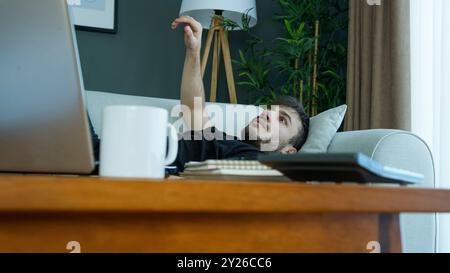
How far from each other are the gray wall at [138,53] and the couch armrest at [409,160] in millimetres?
1787

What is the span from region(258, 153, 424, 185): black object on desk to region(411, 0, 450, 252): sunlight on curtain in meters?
1.49

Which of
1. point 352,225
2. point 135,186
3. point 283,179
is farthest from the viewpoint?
point 283,179

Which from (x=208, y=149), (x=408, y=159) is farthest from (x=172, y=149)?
(x=208, y=149)

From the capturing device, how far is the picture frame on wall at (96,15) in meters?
2.91

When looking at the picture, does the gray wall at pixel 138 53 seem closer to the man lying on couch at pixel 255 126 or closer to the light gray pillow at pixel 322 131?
the man lying on couch at pixel 255 126

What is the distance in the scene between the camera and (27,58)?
2.03 feet

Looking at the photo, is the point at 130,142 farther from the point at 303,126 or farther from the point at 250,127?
the point at 303,126

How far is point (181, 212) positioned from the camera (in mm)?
464

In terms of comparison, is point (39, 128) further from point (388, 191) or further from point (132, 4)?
point (132, 4)

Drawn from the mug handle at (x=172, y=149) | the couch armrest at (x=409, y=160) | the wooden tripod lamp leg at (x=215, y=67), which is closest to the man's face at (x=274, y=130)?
the couch armrest at (x=409, y=160)

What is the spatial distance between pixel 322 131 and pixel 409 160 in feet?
1.50
